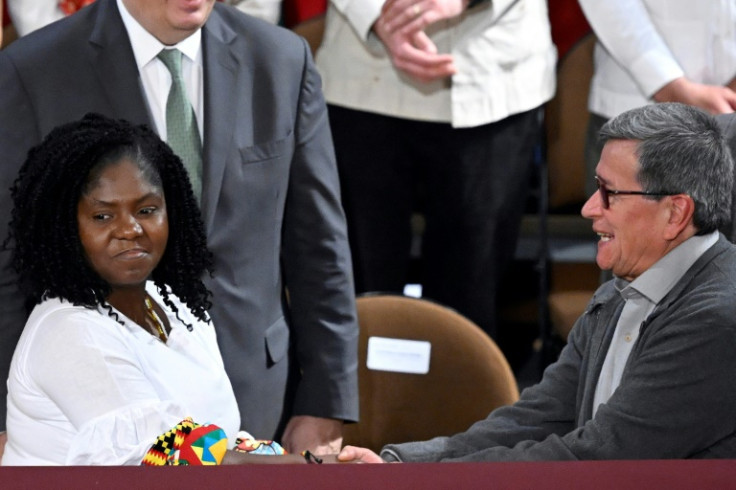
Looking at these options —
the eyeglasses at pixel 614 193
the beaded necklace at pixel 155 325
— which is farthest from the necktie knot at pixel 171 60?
the eyeglasses at pixel 614 193

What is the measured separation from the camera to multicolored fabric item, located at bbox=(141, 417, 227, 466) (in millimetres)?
1715

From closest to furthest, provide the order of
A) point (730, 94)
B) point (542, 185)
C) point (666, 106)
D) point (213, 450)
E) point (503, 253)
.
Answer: point (213, 450) < point (666, 106) < point (730, 94) < point (503, 253) < point (542, 185)

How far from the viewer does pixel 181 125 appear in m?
2.26

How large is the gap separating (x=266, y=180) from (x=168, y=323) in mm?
435

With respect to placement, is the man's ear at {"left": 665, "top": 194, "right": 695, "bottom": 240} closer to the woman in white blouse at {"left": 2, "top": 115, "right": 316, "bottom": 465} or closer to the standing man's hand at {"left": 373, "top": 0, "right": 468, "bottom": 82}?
the woman in white blouse at {"left": 2, "top": 115, "right": 316, "bottom": 465}

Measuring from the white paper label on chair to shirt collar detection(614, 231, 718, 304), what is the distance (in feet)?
2.72

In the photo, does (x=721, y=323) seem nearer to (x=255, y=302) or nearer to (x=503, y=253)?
(x=255, y=302)

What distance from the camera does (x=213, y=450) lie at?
175 cm

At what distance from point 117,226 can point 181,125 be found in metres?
0.43

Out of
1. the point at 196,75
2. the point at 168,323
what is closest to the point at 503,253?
the point at 196,75

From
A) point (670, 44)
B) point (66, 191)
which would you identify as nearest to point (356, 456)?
point (66, 191)

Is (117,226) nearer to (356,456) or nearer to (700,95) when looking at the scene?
(356,456)

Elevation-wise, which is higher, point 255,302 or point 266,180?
point 266,180

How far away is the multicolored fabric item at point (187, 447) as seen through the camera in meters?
1.71
